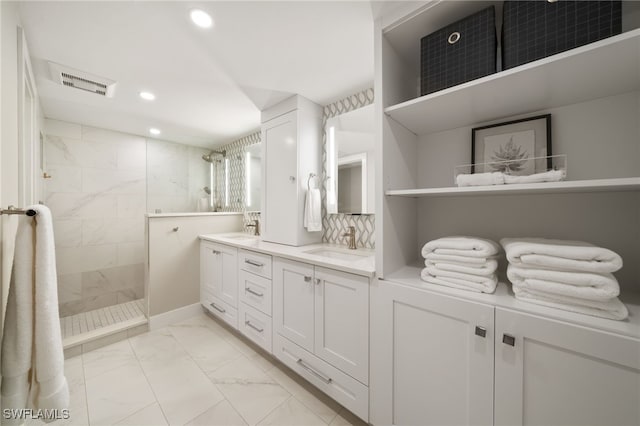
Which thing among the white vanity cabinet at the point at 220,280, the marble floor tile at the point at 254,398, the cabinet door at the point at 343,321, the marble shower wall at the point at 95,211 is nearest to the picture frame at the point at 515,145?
the cabinet door at the point at 343,321

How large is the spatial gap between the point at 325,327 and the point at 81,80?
2.56 meters

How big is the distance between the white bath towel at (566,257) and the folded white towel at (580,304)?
0.34 ft

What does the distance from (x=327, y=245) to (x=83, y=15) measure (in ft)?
6.87

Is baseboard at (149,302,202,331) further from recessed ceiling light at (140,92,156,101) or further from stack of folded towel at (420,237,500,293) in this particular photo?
stack of folded towel at (420,237,500,293)

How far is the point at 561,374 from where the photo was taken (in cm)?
73

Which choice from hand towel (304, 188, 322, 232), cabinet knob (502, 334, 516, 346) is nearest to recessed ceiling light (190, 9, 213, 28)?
hand towel (304, 188, 322, 232)

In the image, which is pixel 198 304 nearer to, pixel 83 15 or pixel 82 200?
pixel 82 200

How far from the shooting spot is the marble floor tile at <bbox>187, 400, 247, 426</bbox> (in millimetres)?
1298

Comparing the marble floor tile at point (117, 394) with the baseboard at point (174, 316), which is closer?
the marble floor tile at point (117, 394)

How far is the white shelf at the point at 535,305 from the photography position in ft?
2.23

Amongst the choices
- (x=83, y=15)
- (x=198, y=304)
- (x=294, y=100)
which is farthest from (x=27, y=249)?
(x=198, y=304)

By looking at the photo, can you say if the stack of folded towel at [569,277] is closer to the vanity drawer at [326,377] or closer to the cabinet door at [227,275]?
the vanity drawer at [326,377]

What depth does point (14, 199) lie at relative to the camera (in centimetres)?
109

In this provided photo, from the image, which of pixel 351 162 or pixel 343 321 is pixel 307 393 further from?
pixel 351 162
